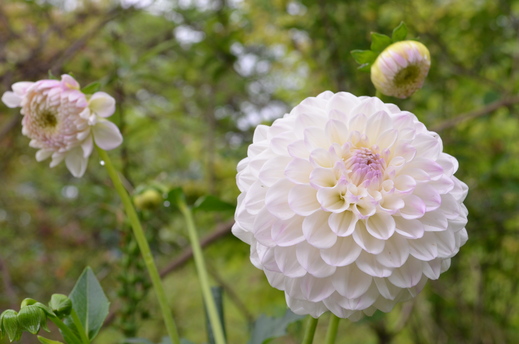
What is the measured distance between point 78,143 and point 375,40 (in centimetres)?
38

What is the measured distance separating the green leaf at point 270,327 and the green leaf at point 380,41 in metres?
0.33

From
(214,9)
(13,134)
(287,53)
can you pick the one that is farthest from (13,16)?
(287,53)

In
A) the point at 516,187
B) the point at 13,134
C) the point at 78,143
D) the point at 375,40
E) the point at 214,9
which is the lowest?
the point at 13,134

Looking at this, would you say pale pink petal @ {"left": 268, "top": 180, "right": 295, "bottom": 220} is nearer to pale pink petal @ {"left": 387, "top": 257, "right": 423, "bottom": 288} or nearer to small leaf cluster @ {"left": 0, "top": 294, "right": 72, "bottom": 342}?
pale pink petal @ {"left": 387, "top": 257, "right": 423, "bottom": 288}

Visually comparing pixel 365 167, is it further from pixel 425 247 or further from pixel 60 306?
pixel 60 306

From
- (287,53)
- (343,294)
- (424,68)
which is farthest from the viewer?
(287,53)

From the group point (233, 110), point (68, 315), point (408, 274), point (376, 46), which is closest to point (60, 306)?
point (68, 315)

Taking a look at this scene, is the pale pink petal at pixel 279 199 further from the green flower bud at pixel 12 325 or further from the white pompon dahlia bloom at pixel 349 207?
the green flower bud at pixel 12 325

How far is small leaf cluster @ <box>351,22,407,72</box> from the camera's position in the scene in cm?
56

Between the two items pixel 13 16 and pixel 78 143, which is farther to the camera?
pixel 13 16

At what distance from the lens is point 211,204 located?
0.72 metres

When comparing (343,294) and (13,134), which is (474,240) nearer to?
(343,294)

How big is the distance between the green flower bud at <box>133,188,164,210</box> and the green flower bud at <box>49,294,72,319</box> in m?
0.28

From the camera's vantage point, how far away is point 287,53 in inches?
77.7
